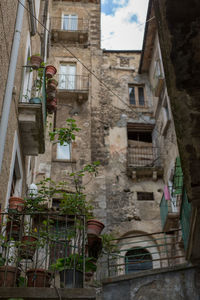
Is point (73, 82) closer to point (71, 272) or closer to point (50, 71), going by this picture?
point (50, 71)

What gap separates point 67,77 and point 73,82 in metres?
0.52

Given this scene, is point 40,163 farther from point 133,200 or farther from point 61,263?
point 61,263

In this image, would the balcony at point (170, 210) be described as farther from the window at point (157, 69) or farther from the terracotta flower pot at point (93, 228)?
the terracotta flower pot at point (93, 228)

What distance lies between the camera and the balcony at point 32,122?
830 cm

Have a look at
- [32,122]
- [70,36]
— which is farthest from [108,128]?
[32,122]

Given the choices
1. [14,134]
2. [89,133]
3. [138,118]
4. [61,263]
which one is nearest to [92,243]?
[61,263]

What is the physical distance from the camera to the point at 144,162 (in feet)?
59.3

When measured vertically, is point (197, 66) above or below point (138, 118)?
below

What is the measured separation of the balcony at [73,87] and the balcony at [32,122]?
9.54 meters

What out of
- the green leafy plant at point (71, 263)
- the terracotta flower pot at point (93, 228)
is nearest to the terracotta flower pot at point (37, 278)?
the green leafy plant at point (71, 263)

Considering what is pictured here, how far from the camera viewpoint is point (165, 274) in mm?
8094

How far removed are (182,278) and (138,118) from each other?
12317mm

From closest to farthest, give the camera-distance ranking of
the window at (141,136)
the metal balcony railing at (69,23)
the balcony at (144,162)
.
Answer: the balcony at (144,162) → the window at (141,136) → the metal balcony railing at (69,23)

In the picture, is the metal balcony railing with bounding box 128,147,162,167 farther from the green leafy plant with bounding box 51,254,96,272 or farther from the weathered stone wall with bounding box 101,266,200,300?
the green leafy plant with bounding box 51,254,96,272
